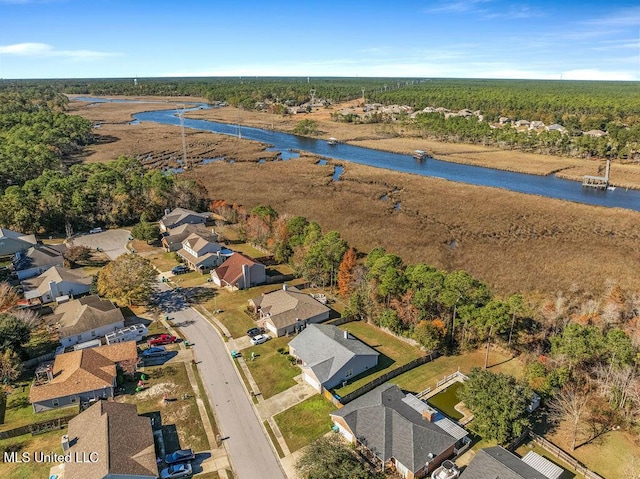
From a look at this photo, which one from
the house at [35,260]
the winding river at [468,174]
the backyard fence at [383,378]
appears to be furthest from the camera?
the winding river at [468,174]

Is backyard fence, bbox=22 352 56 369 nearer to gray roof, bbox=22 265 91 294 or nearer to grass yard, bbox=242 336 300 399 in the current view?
gray roof, bbox=22 265 91 294

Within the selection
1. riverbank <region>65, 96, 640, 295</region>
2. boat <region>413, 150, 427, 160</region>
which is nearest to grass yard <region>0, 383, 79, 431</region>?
riverbank <region>65, 96, 640, 295</region>

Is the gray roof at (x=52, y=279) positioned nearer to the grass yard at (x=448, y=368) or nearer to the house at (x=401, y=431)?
the house at (x=401, y=431)

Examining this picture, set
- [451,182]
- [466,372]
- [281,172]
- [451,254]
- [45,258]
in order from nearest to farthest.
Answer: [466,372], [45,258], [451,254], [451,182], [281,172]

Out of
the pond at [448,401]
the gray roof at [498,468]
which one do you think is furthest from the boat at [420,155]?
the gray roof at [498,468]

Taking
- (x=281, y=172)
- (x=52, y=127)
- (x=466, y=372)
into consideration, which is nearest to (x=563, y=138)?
(x=281, y=172)

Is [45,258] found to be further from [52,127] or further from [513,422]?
[52,127]

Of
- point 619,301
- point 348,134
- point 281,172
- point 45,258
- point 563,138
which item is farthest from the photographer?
point 348,134

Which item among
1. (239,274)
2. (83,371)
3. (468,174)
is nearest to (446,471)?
(83,371)
